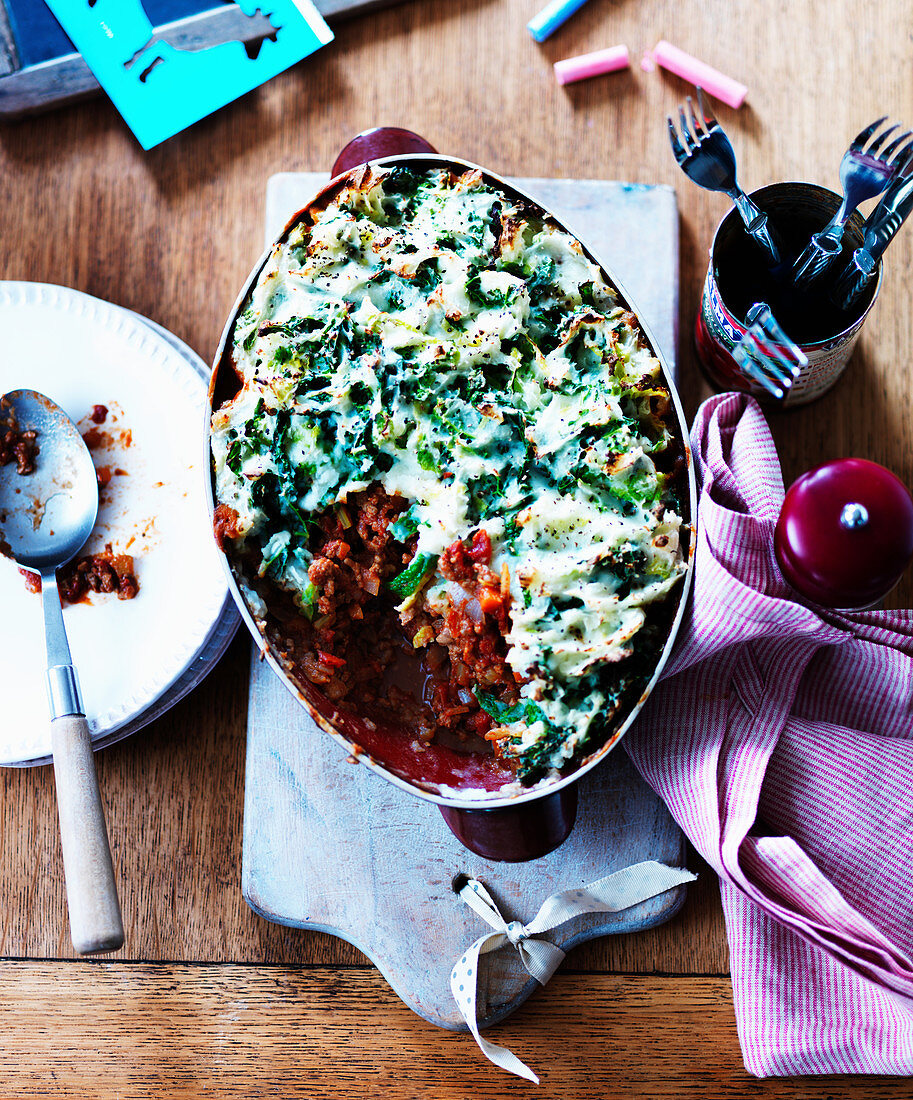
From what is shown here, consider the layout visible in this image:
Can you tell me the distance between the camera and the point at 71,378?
2.00 meters

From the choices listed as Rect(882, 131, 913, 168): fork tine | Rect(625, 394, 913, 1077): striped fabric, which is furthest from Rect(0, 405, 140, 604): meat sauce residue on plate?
Rect(882, 131, 913, 168): fork tine

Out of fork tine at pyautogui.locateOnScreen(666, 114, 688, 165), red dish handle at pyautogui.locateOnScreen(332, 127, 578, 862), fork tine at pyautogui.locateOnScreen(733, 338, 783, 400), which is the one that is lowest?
red dish handle at pyautogui.locateOnScreen(332, 127, 578, 862)

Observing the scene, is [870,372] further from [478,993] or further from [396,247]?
[478,993]

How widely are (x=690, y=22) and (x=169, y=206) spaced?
126 centimetres

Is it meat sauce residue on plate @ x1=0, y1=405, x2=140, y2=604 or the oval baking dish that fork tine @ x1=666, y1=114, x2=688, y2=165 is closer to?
the oval baking dish

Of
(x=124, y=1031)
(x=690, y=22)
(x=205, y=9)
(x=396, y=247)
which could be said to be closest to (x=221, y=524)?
(x=396, y=247)

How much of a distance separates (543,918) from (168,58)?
2015 mm

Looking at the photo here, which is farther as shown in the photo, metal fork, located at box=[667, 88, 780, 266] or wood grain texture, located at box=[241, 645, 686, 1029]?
wood grain texture, located at box=[241, 645, 686, 1029]

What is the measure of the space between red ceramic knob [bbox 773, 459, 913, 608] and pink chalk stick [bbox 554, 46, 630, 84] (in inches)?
46.1

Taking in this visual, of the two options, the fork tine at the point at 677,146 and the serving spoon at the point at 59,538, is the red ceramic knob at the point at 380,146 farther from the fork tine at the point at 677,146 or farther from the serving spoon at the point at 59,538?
the serving spoon at the point at 59,538

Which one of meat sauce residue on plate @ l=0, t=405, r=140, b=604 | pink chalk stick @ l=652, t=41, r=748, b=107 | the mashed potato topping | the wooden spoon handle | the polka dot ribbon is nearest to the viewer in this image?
the mashed potato topping

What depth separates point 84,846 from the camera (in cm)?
167

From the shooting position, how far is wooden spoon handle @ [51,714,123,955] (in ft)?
5.32

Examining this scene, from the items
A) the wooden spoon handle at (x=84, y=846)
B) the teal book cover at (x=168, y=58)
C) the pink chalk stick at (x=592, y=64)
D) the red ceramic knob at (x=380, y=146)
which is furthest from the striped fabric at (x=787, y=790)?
the teal book cover at (x=168, y=58)
